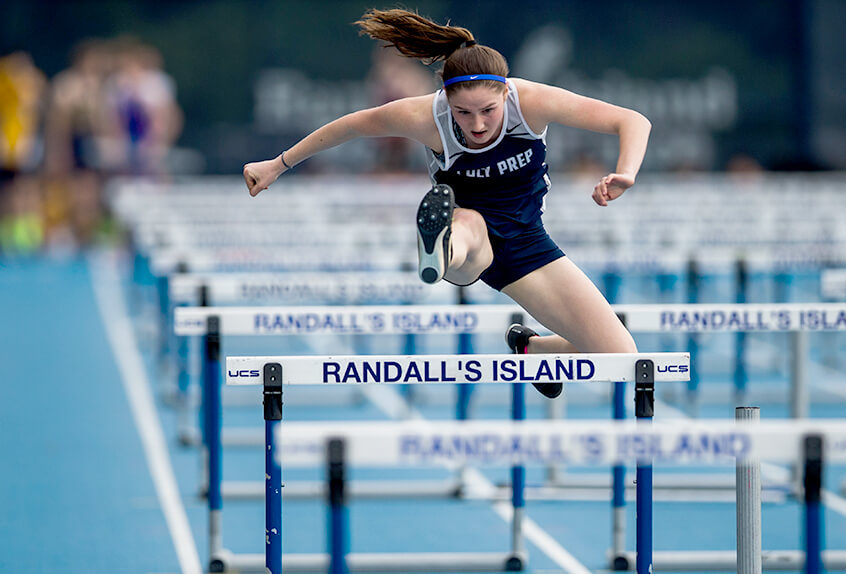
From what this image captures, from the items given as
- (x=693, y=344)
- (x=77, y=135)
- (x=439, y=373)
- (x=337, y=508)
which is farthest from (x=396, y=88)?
(x=337, y=508)

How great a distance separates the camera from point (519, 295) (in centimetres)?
507

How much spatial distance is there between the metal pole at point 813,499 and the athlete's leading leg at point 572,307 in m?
1.58

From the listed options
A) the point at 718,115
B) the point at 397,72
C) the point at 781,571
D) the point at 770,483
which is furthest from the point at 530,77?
the point at 781,571

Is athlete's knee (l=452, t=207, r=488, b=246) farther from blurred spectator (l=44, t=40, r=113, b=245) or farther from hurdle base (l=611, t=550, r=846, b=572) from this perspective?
blurred spectator (l=44, t=40, r=113, b=245)

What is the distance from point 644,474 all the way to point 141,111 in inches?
522

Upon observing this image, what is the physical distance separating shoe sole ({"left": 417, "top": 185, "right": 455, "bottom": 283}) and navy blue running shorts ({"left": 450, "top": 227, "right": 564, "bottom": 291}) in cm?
52

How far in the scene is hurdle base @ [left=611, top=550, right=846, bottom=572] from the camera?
569 cm

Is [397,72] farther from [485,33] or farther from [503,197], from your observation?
[503,197]

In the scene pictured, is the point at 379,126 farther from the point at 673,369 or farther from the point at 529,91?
the point at 673,369

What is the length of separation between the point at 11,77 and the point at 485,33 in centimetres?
666

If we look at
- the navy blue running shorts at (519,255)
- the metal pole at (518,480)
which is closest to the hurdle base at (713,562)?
the metal pole at (518,480)

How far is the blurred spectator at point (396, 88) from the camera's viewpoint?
53.5ft

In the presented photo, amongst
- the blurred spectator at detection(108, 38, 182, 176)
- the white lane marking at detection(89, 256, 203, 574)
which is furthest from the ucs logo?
the blurred spectator at detection(108, 38, 182, 176)

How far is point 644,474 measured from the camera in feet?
13.9
